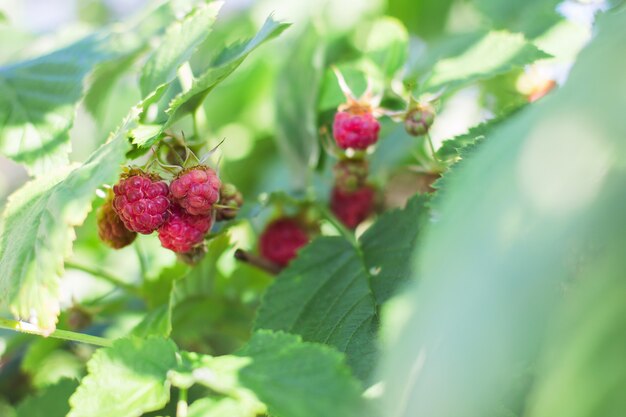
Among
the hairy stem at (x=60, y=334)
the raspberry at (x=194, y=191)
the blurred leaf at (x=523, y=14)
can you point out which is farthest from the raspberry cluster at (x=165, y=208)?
the blurred leaf at (x=523, y=14)

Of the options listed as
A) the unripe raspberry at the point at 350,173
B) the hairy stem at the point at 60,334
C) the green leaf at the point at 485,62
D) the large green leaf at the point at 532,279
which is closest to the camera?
the large green leaf at the point at 532,279

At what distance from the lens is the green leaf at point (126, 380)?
55cm

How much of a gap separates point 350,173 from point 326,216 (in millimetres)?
A: 67

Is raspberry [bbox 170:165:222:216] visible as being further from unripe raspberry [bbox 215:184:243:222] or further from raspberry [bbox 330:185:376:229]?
raspberry [bbox 330:185:376:229]

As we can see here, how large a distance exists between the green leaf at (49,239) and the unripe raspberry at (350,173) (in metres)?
0.31

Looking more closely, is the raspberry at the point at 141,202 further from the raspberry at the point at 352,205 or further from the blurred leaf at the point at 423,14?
the blurred leaf at the point at 423,14

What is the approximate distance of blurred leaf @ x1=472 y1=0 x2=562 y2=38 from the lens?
0.87 metres

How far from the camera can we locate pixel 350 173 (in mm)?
865

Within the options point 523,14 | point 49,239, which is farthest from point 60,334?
point 523,14

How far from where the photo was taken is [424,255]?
16.2 inches

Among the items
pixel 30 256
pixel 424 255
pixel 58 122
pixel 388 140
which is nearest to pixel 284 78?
pixel 388 140

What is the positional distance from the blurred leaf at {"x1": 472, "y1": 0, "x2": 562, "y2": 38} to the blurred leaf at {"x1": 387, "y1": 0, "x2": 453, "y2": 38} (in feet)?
0.97

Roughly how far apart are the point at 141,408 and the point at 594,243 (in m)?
0.35

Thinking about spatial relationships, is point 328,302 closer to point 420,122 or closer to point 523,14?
point 420,122
